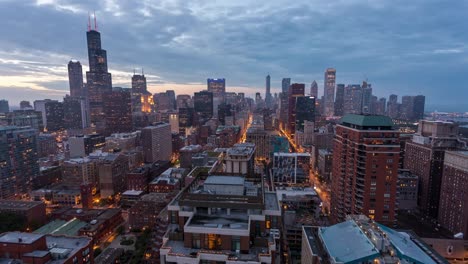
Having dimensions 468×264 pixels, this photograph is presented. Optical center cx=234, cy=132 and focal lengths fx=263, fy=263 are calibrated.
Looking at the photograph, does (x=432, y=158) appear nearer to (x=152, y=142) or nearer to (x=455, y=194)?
(x=455, y=194)

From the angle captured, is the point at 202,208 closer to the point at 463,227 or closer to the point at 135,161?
the point at 463,227

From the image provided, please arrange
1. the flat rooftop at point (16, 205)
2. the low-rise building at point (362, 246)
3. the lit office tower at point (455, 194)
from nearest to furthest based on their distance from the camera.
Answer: the low-rise building at point (362, 246) < the lit office tower at point (455, 194) < the flat rooftop at point (16, 205)

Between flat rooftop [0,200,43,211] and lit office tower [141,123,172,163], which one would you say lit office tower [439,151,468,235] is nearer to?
flat rooftop [0,200,43,211]

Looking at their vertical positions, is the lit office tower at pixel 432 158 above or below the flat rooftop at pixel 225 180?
below

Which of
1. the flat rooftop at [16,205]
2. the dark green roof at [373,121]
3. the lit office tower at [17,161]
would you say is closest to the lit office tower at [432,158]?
the dark green roof at [373,121]

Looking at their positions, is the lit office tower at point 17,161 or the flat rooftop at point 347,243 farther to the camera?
the lit office tower at point 17,161

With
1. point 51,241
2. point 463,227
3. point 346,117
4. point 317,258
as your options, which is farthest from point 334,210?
point 51,241

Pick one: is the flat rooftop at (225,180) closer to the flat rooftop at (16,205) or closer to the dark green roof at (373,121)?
the dark green roof at (373,121)

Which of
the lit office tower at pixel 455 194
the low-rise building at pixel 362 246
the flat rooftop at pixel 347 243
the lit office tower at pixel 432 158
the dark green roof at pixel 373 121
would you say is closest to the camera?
the low-rise building at pixel 362 246
